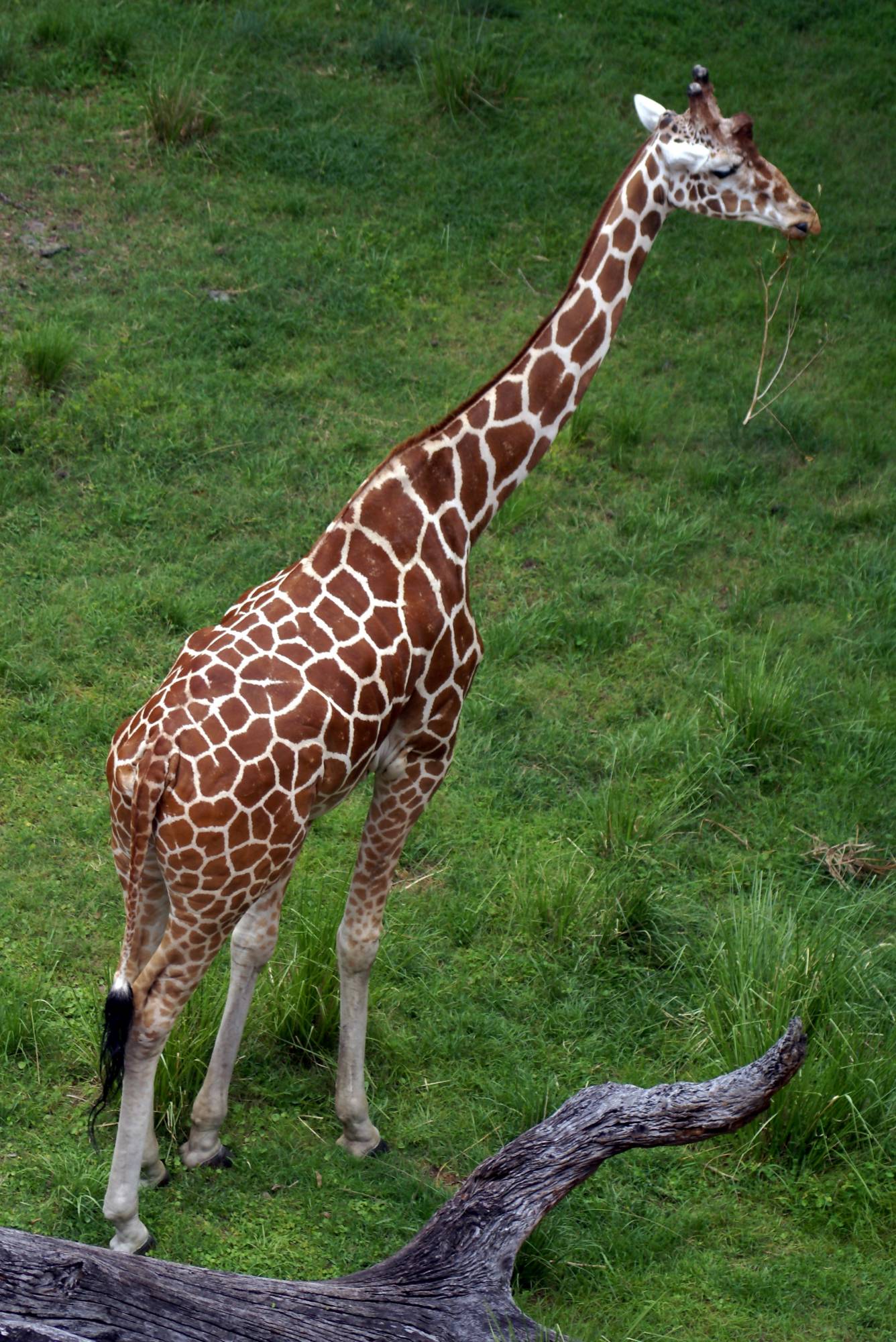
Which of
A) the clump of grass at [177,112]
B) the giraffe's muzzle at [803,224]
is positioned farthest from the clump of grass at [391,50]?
the giraffe's muzzle at [803,224]

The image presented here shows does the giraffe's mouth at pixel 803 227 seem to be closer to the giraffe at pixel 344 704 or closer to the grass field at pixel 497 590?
the giraffe at pixel 344 704

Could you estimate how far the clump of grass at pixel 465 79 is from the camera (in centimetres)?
1087

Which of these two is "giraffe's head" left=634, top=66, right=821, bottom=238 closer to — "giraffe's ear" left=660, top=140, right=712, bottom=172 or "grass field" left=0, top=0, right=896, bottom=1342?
"giraffe's ear" left=660, top=140, right=712, bottom=172

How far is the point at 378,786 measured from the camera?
4.83 m

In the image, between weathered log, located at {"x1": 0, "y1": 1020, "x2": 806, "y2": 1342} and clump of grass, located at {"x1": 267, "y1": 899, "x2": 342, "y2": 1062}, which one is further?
clump of grass, located at {"x1": 267, "y1": 899, "x2": 342, "y2": 1062}

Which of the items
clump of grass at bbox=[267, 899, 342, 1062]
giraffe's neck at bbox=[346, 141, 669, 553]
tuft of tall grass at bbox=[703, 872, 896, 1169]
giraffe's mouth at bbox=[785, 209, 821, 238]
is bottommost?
clump of grass at bbox=[267, 899, 342, 1062]

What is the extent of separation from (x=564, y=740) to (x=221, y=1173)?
2836 mm

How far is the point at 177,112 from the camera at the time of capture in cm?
1022

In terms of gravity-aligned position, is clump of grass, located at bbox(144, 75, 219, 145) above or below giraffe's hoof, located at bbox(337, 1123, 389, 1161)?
above

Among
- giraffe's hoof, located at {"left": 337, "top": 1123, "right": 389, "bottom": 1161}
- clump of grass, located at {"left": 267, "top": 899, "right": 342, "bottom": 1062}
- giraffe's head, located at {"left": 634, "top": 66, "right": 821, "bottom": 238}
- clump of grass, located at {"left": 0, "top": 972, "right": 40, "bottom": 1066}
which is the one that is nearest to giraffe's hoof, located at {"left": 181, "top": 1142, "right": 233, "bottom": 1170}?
giraffe's hoof, located at {"left": 337, "top": 1123, "right": 389, "bottom": 1161}

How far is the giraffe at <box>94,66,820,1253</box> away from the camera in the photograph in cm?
414

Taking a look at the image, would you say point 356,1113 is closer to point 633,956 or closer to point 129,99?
point 633,956

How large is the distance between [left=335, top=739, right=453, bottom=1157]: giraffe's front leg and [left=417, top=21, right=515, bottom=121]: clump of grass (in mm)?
7600

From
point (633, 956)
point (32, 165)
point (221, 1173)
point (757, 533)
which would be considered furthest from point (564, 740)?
point (32, 165)
